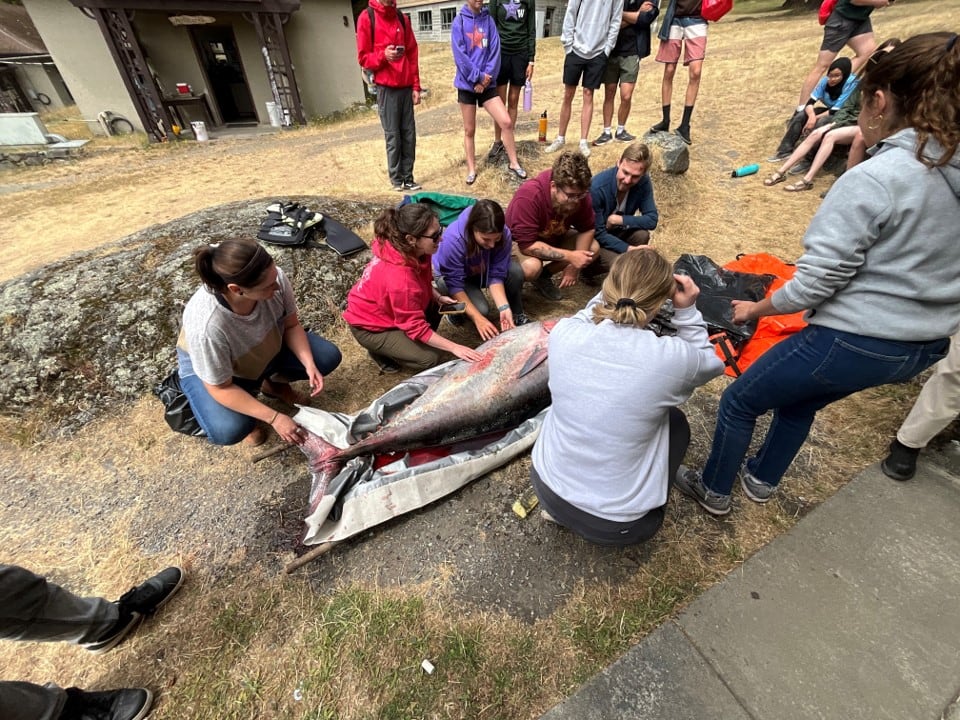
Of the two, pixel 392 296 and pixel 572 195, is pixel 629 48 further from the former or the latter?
pixel 392 296

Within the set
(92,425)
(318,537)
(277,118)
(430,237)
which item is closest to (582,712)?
(318,537)

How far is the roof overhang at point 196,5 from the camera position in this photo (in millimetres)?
10367

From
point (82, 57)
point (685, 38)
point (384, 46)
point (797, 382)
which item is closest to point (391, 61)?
point (384, 46)

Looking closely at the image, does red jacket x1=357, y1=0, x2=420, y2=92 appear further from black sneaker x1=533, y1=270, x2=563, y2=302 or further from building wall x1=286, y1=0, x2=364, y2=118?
building wall x1=286, y1=0, x2=364, y2=118

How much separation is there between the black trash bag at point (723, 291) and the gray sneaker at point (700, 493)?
5.41 ft

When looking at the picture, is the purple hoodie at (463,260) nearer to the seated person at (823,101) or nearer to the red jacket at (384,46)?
the red jacket at (384,46)

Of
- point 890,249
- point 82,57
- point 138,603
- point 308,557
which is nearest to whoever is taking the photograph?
point 890,249

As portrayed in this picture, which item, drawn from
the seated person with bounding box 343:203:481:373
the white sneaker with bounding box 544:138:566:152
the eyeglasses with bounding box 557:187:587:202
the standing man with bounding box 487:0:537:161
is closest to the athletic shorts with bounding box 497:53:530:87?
the standing man with bounding box 487:0:537:161

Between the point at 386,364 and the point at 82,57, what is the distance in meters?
14.7

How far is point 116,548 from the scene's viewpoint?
270cm

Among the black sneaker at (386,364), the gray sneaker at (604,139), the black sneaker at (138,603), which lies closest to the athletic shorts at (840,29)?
the gray sneaker at (604,139)

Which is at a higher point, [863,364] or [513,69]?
[513,69]

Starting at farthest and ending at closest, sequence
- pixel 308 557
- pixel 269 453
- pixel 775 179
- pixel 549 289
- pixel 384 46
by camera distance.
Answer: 1. pixel 775 179
2. pixel 384 46
3. pixel 549 289
4. pixel 269 453
5. pixel 308 557

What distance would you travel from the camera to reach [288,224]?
4.52m
